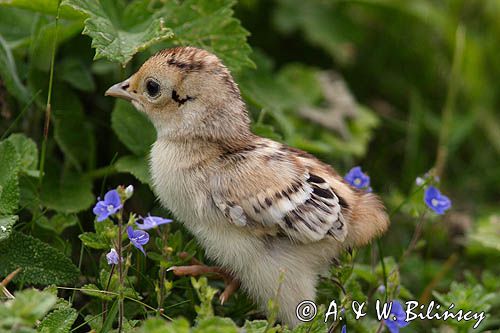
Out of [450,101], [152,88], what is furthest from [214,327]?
[450,101]

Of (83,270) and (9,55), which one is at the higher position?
(9,55)

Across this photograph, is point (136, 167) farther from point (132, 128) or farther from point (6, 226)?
point (6, 226)

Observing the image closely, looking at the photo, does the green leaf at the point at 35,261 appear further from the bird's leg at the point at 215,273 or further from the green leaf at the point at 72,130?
the green leaf at the point at 72,130

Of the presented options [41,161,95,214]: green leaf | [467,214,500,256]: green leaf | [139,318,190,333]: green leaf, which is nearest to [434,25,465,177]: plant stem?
[467,214,500,256]: green leaf

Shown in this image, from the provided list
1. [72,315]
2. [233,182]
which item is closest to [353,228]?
[233,182]

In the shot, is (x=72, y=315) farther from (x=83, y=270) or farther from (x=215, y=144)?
(x=215, y=144)

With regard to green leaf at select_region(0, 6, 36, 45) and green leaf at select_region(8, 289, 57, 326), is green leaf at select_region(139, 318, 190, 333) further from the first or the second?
green leaf at select_region(0, 6, 36, 45)

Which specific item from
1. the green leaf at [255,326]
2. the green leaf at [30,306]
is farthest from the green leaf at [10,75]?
the green leaf at [255,326]
